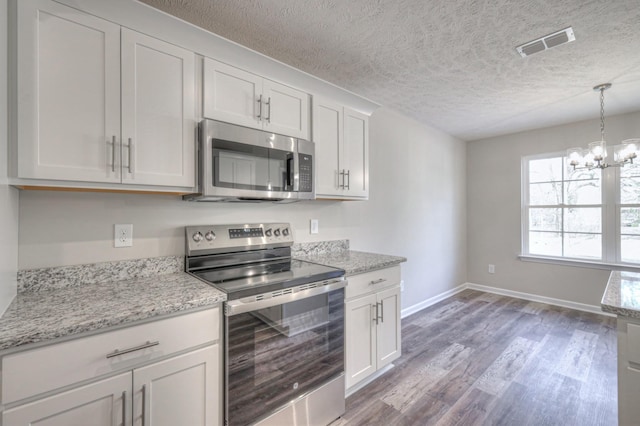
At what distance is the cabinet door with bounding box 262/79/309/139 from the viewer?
186 cm

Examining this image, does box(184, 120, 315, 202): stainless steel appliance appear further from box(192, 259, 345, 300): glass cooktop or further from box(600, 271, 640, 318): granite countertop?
box(600, 271, 640, 318): granite countertop

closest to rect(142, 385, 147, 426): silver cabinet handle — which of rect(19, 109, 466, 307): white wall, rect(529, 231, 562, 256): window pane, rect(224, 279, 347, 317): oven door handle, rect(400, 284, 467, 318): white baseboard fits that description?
rect(224, 279, 347, 317): oven door handle

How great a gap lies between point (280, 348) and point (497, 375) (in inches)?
74.8

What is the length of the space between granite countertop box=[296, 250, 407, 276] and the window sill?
2.94m

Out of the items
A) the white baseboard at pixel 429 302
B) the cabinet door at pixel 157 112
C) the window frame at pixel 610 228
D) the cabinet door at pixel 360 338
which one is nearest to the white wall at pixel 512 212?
the window frame at pixel 610 228

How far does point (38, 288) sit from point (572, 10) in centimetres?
322

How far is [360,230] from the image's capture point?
2961mm

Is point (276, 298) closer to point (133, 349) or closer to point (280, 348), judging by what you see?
point (280, 348)

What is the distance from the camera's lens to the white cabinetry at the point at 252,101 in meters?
1.64

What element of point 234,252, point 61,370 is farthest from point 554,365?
point 61,370

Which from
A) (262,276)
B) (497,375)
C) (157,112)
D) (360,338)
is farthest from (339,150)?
(497,375)

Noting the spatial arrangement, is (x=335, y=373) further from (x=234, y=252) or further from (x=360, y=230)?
(x=360, y=230)

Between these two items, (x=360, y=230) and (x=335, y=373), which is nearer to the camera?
(x=335, y=373)

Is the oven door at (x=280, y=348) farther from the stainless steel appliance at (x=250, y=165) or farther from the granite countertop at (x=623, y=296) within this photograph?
the granite countertop at (x=623, y=296)
